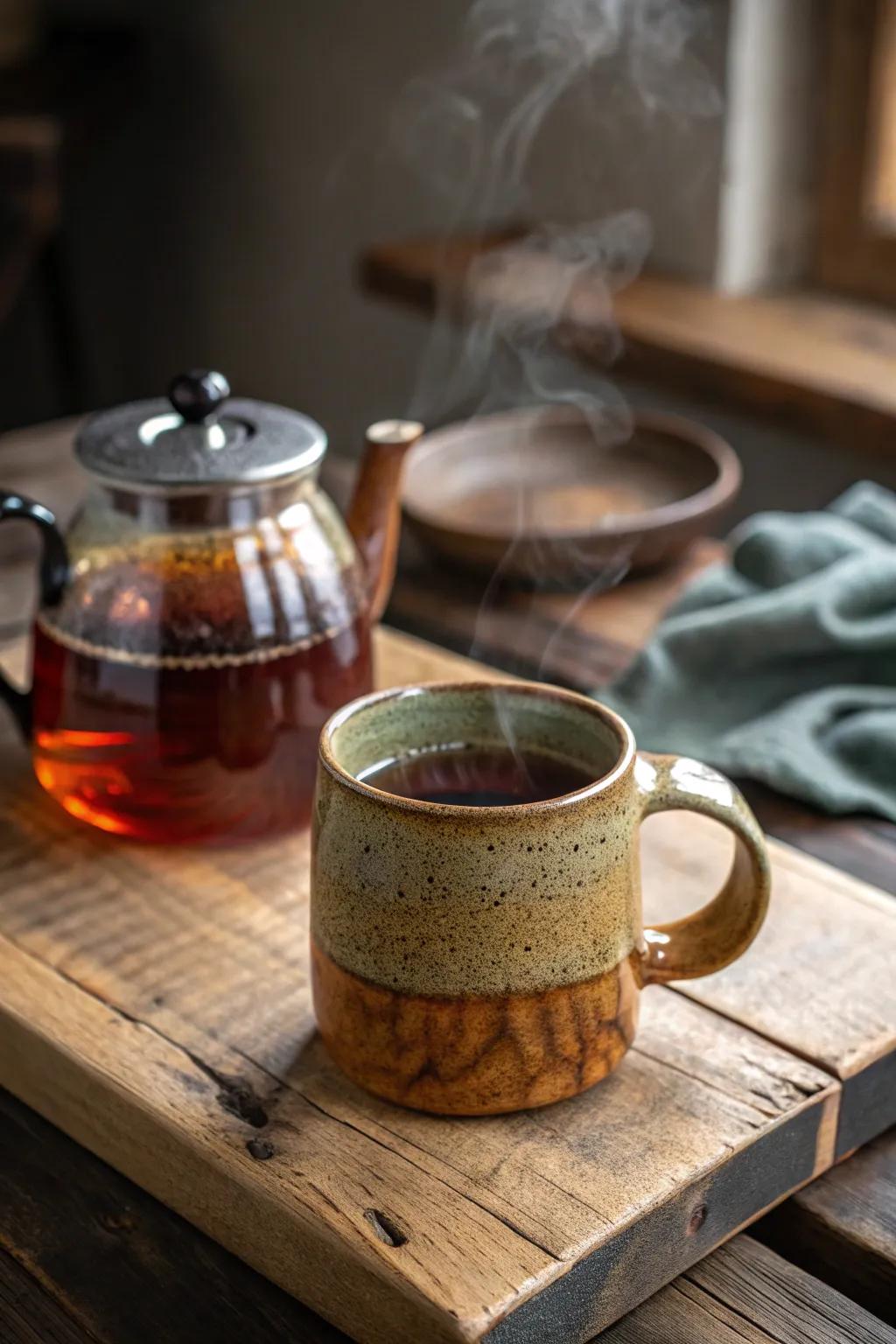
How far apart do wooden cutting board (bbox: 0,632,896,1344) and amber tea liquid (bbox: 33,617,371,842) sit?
2cm

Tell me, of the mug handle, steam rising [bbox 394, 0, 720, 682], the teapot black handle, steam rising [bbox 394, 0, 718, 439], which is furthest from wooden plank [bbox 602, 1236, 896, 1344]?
steam rising [bbox 394, 0, 718, 439]

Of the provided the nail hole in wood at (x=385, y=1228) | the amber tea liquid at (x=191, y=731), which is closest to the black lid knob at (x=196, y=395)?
the amber tea liquid at (x=191, y=731)

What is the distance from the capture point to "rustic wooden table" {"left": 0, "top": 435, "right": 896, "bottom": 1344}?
21.4 inches

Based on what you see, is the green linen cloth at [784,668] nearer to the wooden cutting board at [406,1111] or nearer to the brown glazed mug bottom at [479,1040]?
the wooden cutting board at [406,1111]

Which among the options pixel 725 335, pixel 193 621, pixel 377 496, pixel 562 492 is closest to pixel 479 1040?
pixel 193 621

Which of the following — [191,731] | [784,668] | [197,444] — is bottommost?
[784,668]

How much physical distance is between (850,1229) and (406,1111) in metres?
0.18

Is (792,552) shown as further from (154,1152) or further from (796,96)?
(796,96)

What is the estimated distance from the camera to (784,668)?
1.01 m

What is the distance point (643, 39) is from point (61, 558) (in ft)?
2.75

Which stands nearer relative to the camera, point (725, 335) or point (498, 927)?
point (498, 927)

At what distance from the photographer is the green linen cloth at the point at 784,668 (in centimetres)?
89

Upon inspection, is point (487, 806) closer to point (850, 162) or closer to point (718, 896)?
point (718, 896)

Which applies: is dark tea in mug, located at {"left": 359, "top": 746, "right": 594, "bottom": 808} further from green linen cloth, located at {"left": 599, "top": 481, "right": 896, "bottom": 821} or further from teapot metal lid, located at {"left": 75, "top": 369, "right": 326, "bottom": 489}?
green linen cloth, located at {"left": 599, "top": 481, "right": 896, "bottom": 821}
